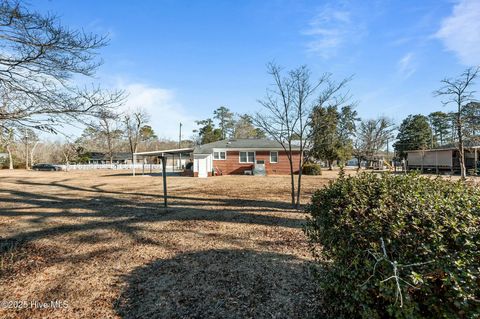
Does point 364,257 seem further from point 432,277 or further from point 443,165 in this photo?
point 443,165

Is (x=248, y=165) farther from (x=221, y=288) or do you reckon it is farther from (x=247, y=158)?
(x=221, y=288)

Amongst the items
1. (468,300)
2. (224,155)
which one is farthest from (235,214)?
(224,155)

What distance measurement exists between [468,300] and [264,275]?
250 centimetres

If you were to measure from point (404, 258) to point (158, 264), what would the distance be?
3.44 m

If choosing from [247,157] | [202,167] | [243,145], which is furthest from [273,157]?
[202,167]

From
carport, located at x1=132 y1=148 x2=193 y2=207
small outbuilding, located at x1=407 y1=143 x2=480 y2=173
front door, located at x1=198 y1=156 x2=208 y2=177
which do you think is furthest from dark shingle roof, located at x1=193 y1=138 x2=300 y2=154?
small outbuilding, located at x1=407 y1=143 x2=480 y2=173

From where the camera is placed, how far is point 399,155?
3844 centimetres

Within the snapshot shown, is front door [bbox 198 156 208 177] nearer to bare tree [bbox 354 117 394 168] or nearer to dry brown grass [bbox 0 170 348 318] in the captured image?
dry brown grass [bbox 0 170 348 318]

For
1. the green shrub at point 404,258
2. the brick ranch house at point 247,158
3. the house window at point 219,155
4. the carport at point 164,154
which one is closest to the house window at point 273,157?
the brick ranch house at point 247,158

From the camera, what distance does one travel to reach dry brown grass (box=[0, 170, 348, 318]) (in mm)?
2830

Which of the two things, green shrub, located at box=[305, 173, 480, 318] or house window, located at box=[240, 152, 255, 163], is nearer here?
green shrub, located at box=[305, 173, 480, 318]

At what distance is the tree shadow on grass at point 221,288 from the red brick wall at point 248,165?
18.3m

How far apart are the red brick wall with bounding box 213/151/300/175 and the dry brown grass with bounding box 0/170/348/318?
15.1 m

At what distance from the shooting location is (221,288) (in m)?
3.15
